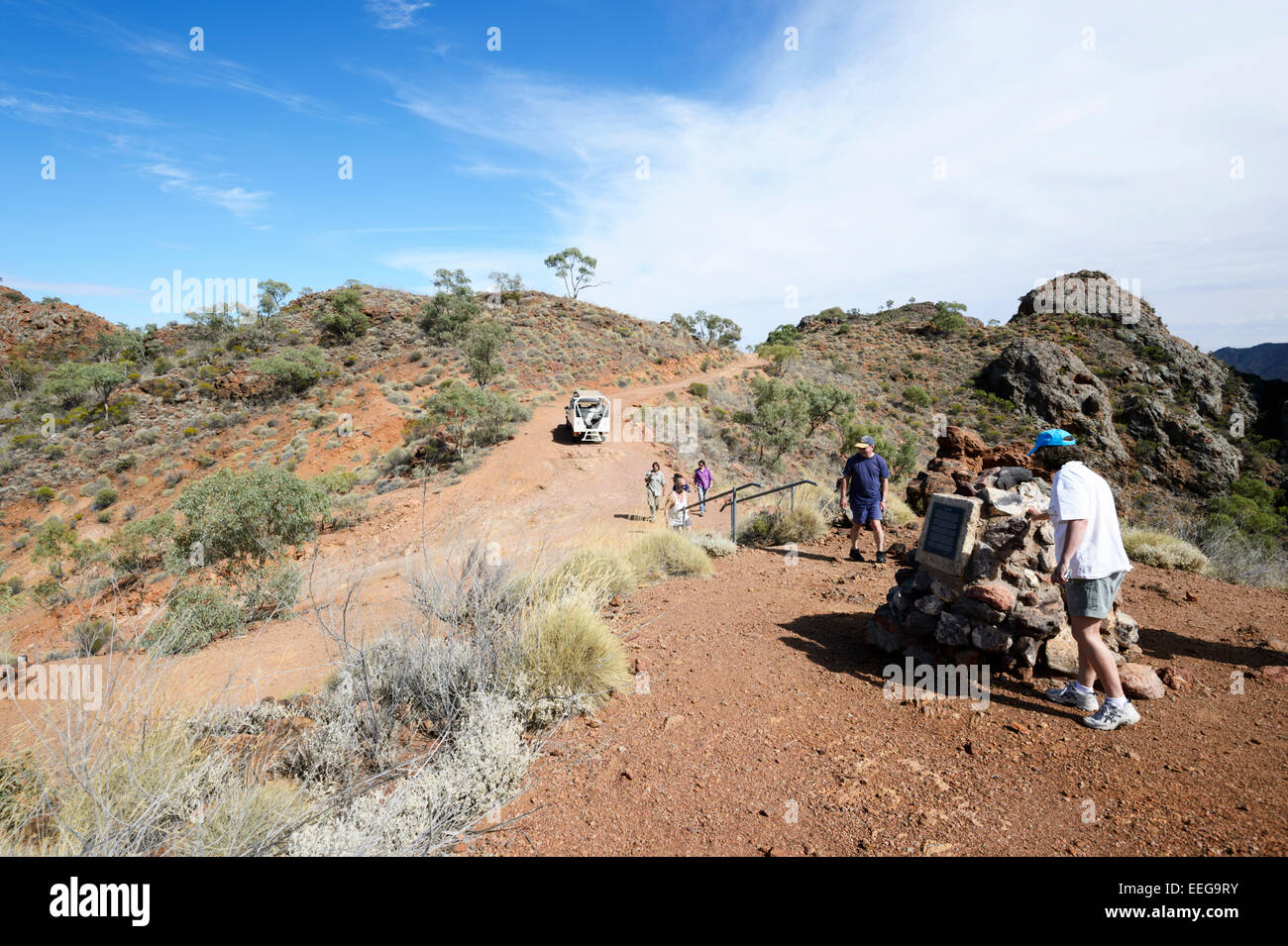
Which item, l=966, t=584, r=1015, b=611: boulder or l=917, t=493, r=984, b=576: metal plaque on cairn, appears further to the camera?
l=917, t=493, r=984, b=576: metal plaque on cairn

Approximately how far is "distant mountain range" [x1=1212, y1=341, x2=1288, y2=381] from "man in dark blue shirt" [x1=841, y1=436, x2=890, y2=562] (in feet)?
374

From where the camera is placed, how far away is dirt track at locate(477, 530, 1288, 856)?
262 cm

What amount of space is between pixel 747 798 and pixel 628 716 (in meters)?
1.15

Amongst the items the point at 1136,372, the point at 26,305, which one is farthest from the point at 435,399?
the point at 26,305

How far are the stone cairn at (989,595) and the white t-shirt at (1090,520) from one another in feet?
2.08

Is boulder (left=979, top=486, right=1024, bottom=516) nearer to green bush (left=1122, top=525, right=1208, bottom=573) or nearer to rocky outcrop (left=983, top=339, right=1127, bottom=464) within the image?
green bush (left=1122, top=525, right=1208, bottom=573)

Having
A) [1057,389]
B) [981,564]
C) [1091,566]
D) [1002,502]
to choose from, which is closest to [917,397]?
[1057,389]

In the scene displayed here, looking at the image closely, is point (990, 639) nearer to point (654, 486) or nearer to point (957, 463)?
point (957, 463)

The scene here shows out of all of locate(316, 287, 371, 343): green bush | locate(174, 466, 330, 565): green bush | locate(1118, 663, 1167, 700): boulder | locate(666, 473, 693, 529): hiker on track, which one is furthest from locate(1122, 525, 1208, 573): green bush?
locate(316, 287, 371, 343): green bush

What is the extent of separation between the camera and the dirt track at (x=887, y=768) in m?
2.62

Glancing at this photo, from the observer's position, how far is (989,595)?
4.12m

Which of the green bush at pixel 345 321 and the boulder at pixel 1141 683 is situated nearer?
the boulder at pixel 1141 683
